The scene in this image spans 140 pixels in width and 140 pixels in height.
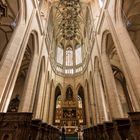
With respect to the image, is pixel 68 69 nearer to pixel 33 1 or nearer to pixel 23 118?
pixel 33 1

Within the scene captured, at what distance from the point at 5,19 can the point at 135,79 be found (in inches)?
426

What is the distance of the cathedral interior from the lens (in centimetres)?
509

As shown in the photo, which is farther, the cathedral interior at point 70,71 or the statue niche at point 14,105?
the statue niche at point 14,105

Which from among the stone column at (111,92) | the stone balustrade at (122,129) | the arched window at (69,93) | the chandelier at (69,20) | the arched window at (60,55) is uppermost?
the arched window at (60,55)

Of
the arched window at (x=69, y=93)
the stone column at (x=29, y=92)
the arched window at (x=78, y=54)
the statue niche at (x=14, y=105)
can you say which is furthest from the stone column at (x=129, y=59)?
the statue niche at (x=14, y=105)

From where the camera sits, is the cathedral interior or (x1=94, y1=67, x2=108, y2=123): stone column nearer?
the cathedral interior

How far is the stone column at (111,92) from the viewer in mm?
9008

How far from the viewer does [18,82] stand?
18797 mm

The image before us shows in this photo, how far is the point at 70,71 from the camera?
2198 cm

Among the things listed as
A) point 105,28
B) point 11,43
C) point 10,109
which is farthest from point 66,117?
point 11,43

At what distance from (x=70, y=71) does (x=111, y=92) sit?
12.4 m

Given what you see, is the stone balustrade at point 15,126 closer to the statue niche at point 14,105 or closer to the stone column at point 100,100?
the stone column at point 100,100

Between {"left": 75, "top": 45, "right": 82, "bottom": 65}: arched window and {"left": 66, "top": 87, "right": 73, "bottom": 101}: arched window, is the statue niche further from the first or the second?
{"left": 75, "top": 45, "right": 82, "bottom": 65}: arched window

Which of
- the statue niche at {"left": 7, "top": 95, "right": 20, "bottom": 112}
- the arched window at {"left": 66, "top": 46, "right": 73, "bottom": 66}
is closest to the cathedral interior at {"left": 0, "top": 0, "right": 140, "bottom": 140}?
the arched window at {"left": 66, "top": 46, "right": 73, "bottom": 66}
